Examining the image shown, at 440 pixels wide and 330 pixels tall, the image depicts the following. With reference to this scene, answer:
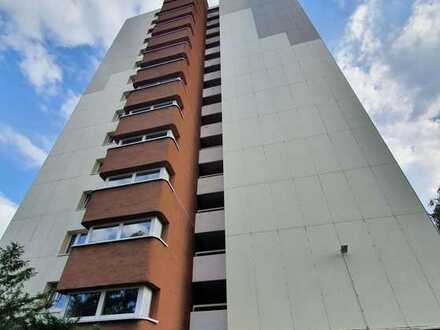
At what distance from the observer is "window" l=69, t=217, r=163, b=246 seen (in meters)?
11.8

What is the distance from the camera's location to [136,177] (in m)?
14.1

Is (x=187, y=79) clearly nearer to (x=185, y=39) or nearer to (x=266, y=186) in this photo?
(x=185, y=39)

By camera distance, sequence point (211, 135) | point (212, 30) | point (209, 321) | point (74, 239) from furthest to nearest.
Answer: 1. point (212, 30)
2. point (211, 135)
3. point (74, 239)
4. point (209, 321)

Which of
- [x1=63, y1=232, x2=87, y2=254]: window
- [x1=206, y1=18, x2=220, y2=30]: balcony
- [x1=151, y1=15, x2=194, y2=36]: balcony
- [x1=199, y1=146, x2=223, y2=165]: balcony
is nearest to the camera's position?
[x1=63, y1=232, x2=87, y2=254]: window

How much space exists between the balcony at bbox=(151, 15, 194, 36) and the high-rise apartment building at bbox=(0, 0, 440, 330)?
4.03m

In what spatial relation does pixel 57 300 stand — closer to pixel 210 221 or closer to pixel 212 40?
pixel 210 221

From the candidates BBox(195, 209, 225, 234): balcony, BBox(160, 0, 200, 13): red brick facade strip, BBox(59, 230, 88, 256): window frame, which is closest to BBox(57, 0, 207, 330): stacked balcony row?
BBox(59, 230, 88, 256): window frame

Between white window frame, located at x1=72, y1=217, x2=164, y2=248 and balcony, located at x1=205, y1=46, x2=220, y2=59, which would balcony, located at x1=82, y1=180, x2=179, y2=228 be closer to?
white window frame, located at x1=72, y1=217, x2=164, y2=248

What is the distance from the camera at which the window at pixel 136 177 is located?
13758 millimetres

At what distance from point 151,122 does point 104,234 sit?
673 cm

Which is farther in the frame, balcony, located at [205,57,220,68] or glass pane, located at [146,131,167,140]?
balcony, located at [205,57,220,68]

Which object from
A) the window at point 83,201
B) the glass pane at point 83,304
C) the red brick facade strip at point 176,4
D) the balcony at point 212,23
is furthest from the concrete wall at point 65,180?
the balcony at point 212,23

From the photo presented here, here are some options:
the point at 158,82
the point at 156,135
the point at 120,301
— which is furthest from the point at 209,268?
the point at 158,82

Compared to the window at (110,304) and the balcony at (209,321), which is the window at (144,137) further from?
the balcony at (209,321)
